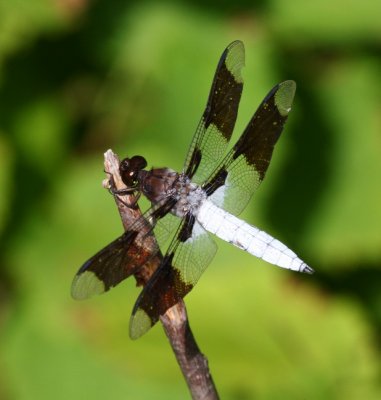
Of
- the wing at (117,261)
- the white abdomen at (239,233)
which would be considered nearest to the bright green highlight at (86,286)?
the wing at (117,261)

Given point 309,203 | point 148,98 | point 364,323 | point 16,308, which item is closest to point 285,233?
point 309,203

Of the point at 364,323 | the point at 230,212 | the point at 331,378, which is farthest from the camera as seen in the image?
the point at 364,323

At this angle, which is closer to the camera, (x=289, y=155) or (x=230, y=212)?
(x=230, y=212)

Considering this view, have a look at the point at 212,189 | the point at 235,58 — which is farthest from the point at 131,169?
the point at 235,58

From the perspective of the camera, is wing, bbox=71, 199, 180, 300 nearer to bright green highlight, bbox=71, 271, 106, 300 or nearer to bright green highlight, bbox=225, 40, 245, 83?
bright green highlight, bbox=71, 271, 106, 300

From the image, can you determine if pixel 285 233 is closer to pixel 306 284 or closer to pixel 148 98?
pixel 306 284

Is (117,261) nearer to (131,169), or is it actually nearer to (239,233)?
(131,169)

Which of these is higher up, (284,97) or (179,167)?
(179,167)
